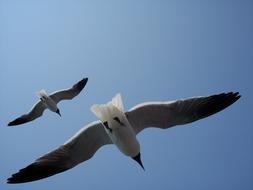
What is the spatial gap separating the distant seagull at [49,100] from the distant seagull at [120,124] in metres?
4.50

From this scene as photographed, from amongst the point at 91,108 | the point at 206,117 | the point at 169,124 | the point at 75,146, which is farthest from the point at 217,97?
the point at 75,146

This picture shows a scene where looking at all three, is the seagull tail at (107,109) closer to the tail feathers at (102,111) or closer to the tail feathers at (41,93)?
the tail feathers at (102,111)

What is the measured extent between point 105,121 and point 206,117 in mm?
1521

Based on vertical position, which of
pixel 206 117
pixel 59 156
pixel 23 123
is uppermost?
pixel 23 123

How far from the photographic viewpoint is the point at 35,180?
5.87 metres

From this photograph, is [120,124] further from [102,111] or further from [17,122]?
[17,122]

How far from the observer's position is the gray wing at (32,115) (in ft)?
35.2

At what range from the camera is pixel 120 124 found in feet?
19.0

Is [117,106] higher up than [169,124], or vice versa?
[117,106]

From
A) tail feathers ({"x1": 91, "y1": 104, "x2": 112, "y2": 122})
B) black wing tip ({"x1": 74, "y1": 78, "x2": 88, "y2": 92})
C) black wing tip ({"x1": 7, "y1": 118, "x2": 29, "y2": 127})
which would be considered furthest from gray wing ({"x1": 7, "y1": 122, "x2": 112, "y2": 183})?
black wing tip ({"x1": 7, "y1": 118, "x2": 29, "y2": 127})

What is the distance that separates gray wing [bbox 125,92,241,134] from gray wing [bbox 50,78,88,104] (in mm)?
4748

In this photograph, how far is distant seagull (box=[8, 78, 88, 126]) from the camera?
1057cm

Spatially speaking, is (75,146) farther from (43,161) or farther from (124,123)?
(124,123)

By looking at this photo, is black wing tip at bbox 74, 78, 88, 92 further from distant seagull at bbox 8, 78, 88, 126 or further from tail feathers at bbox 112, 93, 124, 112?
tail feathers at bbox 112, 93, 124, 112
